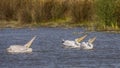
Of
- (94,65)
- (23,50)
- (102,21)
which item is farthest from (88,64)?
(102,21)

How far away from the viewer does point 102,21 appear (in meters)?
34.8

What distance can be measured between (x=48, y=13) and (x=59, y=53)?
19032mm

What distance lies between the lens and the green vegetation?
132ft

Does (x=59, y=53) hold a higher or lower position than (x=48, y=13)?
higher

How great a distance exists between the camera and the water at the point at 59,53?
65.4 ft

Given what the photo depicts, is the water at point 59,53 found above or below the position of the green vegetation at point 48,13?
above

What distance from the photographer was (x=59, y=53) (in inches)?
926

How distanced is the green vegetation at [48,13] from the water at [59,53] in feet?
18.1

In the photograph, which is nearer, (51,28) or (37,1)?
(51,28)

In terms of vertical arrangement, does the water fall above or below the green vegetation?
above

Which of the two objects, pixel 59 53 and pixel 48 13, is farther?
pixel 48 13

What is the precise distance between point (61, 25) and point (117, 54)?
55.2ft

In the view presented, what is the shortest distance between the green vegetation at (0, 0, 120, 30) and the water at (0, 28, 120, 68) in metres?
5.53

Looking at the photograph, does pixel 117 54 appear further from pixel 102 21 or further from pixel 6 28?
pixel 6 28
